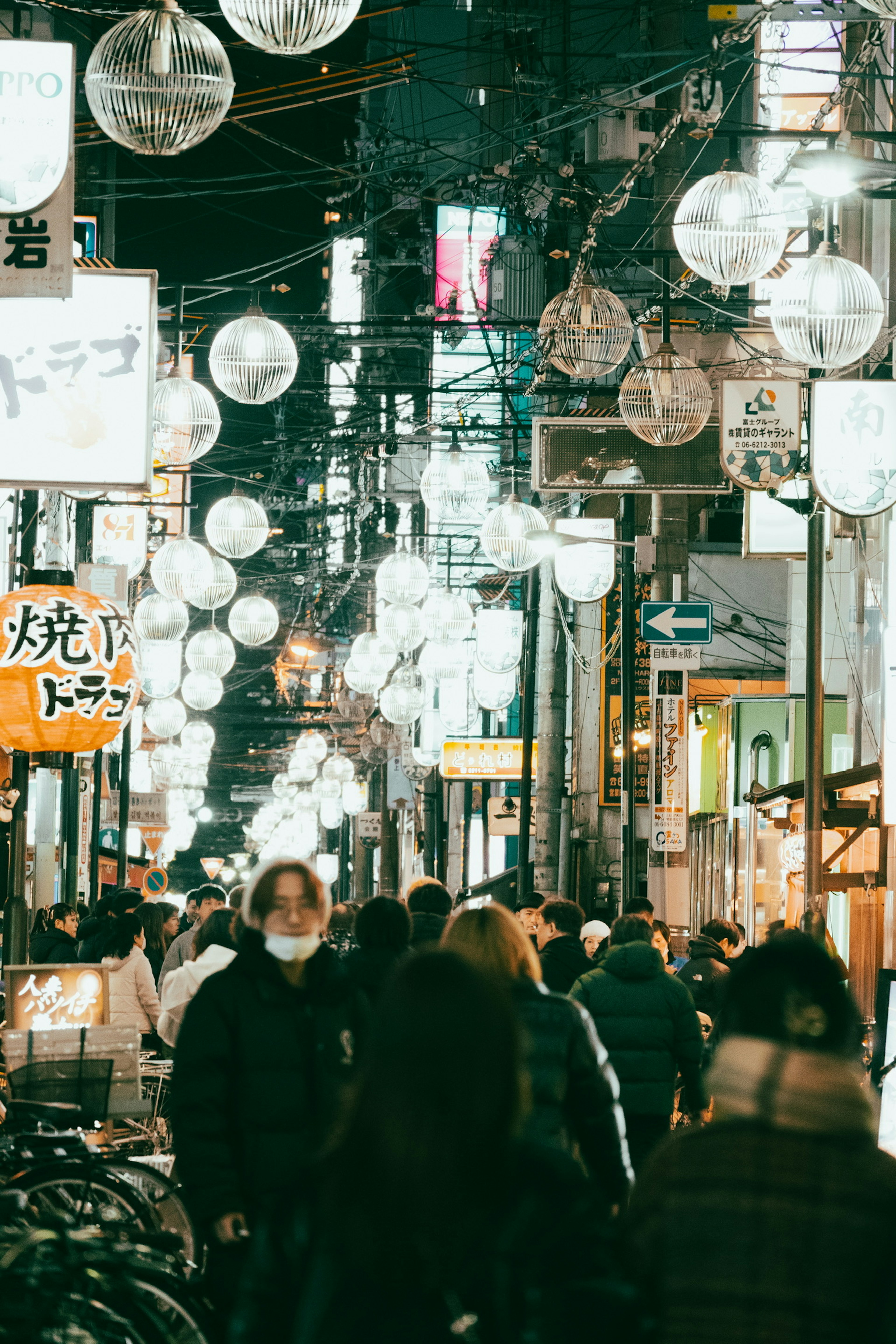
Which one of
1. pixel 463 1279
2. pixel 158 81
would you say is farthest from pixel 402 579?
pixel 463 1279

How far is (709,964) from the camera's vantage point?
46.8 feet

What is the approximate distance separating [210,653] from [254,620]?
383 centimetres

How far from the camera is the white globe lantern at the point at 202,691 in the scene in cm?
2789

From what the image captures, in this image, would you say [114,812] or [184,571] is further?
[114,812]

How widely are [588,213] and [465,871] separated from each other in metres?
34.5

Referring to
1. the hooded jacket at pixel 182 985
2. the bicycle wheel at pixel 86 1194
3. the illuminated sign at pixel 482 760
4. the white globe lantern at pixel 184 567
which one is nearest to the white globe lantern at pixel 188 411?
the white globe lantern at pixel 184 567

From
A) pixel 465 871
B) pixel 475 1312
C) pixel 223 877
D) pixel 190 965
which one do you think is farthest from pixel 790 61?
pixel 223 877

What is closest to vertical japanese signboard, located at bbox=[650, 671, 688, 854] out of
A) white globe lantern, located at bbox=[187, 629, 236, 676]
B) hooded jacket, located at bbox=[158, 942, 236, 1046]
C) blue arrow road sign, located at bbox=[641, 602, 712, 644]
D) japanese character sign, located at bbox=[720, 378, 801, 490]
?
blue arrow road sign, located at bbox=[641, 602, 712, 644]

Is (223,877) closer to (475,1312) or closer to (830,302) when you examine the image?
(830,302)

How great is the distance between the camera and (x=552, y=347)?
13.7m

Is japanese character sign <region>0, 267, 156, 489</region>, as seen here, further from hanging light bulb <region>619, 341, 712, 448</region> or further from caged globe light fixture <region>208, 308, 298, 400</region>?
hanging light bulb <region>619, 341, 712, 448</region>

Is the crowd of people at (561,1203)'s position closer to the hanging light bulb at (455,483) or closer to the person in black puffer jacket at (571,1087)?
the person in black puffer jacket at (571,1087)

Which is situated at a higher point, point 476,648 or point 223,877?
point 476,648

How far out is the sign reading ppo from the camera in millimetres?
10875
